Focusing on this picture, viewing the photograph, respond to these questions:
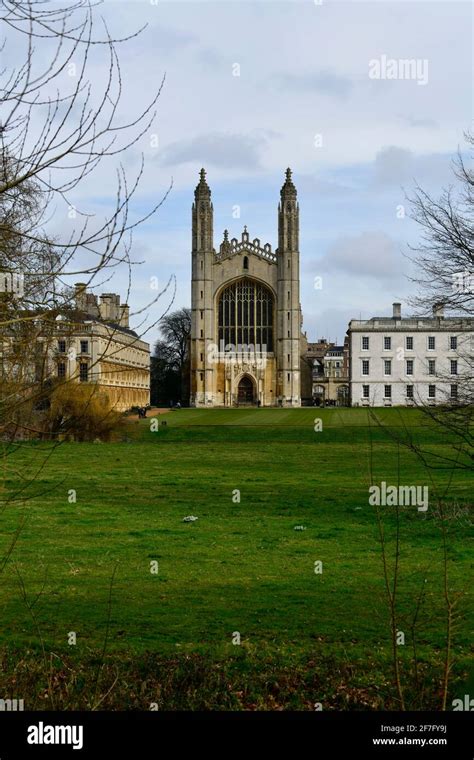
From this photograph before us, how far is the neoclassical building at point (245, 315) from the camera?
77.1 metres

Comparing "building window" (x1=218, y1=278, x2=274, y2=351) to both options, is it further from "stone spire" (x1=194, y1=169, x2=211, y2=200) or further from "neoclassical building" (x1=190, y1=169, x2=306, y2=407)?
"stone spire" (x1=194, y1=169, x2=211, y2=200)

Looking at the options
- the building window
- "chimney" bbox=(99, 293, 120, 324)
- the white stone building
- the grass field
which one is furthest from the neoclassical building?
the grass field

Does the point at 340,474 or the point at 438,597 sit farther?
the point at 340,474

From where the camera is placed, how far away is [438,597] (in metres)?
9.98

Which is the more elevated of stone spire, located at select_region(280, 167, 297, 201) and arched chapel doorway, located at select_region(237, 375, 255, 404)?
stone spire, located at select_region(280, 167, 297, 201)

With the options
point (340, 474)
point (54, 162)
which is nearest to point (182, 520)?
point (340, 474)

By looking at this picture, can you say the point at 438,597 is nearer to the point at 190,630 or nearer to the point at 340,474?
the point at 190,630

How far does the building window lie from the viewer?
79.9 meters

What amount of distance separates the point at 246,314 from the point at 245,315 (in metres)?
0.14

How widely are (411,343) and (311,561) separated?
6443 cm

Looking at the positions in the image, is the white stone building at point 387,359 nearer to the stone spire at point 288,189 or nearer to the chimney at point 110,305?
the stone spire at point 288,189

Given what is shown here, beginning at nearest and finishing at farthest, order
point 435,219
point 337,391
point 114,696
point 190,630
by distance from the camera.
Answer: point 114,696, point 190,630, point 435,219, point 337,391

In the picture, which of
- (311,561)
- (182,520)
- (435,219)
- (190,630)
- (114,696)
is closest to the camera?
(114,696)

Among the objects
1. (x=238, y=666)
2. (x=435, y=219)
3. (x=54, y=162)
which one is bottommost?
(x=238, y=666)
